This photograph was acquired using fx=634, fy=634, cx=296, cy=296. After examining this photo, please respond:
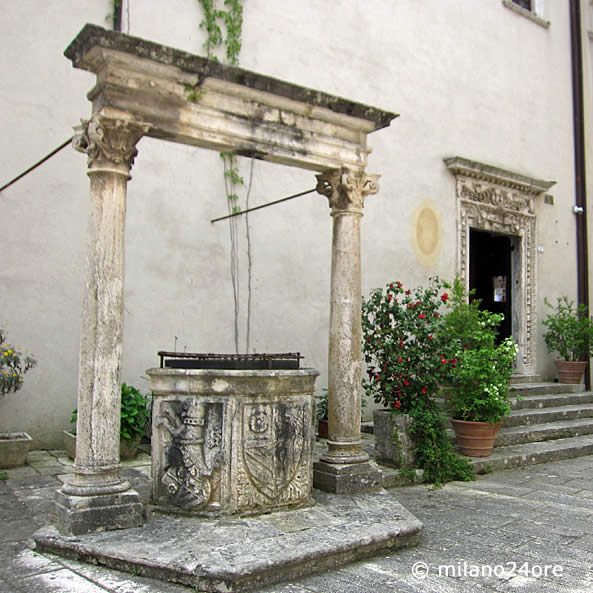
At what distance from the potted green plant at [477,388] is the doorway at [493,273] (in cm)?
374

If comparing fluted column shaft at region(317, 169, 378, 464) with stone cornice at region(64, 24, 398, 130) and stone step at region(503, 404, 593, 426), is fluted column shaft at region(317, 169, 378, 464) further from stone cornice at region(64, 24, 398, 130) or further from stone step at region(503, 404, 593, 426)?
stone step at region(503, 404, 593, 426)

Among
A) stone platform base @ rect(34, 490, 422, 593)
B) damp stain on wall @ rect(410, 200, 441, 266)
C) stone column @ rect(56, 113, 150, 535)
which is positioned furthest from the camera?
damp stain on wall @ rect(410, 200, 441, 266)

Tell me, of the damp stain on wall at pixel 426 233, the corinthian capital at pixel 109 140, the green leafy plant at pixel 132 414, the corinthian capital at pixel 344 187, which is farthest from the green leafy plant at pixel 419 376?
the damp stain on wall at pixel 426 233

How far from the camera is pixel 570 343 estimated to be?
933cm

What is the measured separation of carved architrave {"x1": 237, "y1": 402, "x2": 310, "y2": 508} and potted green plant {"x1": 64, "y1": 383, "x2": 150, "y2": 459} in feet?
6.75

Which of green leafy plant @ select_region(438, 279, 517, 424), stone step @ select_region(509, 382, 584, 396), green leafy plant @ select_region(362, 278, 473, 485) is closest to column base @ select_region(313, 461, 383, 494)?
green leafy plant @ select_region(362, 278, 473, 485)

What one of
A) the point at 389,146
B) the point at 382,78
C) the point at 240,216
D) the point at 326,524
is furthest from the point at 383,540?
the point at 382,78

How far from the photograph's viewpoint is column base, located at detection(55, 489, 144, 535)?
135 inches

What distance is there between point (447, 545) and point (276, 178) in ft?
15.2

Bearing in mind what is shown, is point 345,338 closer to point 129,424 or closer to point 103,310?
point 103,310

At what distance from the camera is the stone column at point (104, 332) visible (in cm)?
357

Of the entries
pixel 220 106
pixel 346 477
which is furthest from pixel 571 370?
pixel 220 106

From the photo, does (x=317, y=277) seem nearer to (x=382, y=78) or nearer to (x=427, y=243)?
(x=427, y=243)

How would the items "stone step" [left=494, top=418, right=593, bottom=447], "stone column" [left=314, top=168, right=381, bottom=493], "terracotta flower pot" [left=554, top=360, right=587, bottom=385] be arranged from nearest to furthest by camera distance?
1. "stone column" [left=314, top=168, right=381, bottom=493]
2. "stone step" [left=494, top=418, right=593, bottom=447]
3. "terracotta flower pot" [left=554, top=360, right=587, bottom=385]
